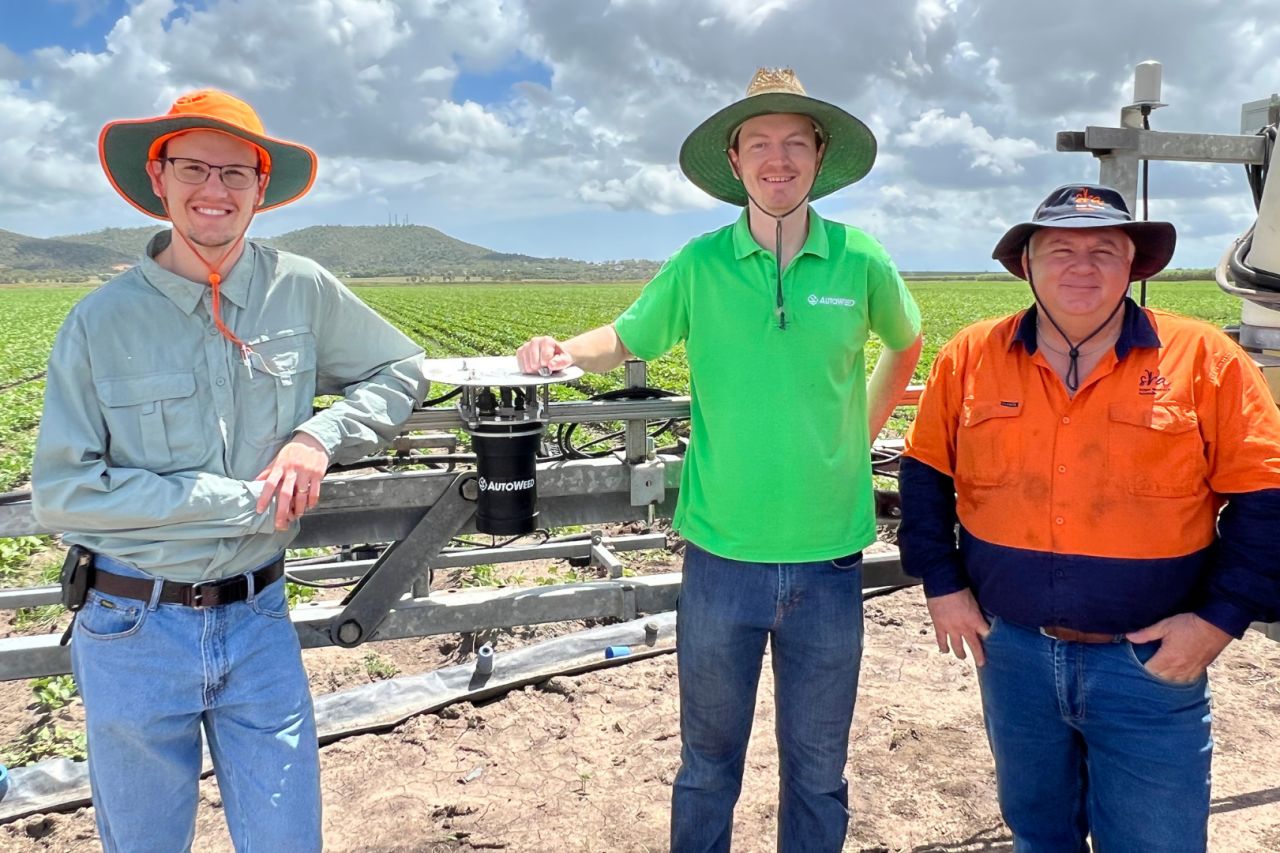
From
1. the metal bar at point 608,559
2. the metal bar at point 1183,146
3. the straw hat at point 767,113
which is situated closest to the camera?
the straw hat at point 767,113

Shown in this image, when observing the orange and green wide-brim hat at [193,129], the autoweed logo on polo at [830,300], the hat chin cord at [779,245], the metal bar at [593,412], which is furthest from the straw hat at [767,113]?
the orange and green wide-brim hat at [193,129]

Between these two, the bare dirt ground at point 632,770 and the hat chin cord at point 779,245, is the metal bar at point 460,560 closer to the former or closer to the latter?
the bare dirt ground at point 632,770

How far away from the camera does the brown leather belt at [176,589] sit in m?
2.07

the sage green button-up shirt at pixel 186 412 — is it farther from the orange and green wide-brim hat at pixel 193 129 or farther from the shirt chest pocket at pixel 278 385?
the orange and green wide-brim hat at pixel 193 129

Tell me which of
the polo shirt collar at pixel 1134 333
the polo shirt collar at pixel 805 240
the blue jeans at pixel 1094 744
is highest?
the polo shirt collar at pixel 805 240

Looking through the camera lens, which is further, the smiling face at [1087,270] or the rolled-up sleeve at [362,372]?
the rolled-up sleeve at [362,372]

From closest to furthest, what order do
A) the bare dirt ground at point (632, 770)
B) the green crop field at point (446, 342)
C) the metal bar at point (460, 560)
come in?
1. the bare dirt ground at point (632, 770)
2. the metal bar at point (460, 560)
3. the green crop field at point (446, 342)

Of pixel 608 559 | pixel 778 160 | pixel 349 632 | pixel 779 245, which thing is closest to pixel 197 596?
pixel 349 632

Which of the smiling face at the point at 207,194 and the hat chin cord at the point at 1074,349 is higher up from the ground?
the smiling face at the point at 207,194

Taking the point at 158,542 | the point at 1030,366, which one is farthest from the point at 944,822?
the point at 158,542

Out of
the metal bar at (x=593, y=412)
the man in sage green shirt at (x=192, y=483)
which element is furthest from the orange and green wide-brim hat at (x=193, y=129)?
the metal bar at (x=593, y=412)

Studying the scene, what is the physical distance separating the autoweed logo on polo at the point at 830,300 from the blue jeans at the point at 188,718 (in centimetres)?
148

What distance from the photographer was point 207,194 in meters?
2.10

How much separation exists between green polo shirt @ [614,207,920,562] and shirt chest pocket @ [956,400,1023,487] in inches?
9.7
